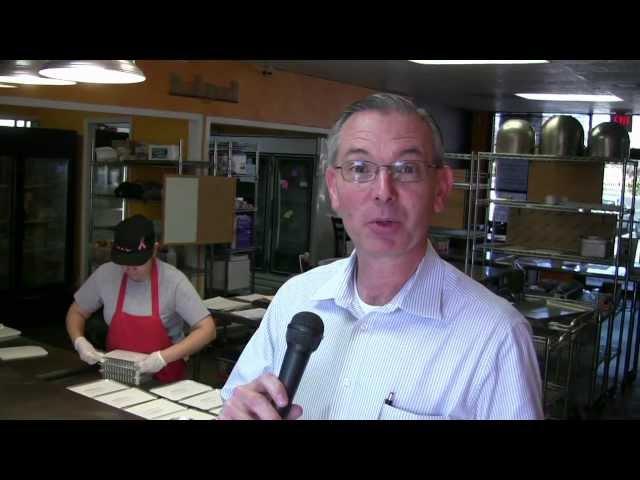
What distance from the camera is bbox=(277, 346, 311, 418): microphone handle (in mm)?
1032

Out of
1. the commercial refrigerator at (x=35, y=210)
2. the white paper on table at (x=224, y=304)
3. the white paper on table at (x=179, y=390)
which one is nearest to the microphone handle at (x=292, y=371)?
the white paper on table at (x=179, y=390)

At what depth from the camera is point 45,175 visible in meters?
8.29

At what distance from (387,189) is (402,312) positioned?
26 cm

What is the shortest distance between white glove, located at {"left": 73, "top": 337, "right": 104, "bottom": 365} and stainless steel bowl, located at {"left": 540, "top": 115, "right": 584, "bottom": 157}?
456 centimetres

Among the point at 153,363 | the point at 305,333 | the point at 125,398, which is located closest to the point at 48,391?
the point at 125,398

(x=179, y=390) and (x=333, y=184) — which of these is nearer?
(x=333, y=184)

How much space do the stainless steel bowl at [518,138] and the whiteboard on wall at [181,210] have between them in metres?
3.10

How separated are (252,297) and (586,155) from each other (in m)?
3.45

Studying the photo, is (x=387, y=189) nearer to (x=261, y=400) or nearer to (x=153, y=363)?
(x=261, y=400)

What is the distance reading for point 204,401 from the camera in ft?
8.78

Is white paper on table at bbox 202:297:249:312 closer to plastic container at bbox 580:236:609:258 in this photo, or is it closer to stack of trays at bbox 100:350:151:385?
stack of trays at bbox 100:350:151:385

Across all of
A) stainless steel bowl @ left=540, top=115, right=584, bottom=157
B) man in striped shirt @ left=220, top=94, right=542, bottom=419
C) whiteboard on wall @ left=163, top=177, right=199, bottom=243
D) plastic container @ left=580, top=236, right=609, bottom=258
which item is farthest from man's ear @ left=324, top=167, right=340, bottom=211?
plastic container @ left=580, top=236, right=609, bottom=258
